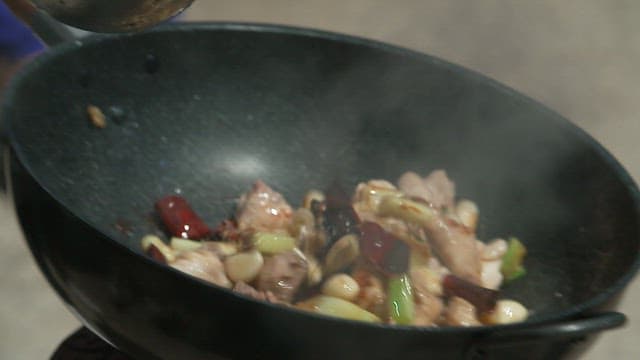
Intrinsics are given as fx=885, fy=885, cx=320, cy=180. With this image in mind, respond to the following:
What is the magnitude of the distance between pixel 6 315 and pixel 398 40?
6.71 ft

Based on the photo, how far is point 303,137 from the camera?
1690mm

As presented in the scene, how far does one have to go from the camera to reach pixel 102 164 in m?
1.50

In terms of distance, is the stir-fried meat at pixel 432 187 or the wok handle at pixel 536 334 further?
the stir-fried meat at pixel 432 187

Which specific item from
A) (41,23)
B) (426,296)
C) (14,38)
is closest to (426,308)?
(426,296)

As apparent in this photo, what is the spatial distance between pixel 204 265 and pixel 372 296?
26 cm

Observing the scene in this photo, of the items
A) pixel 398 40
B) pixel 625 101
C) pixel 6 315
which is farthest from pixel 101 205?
pixel 625 101

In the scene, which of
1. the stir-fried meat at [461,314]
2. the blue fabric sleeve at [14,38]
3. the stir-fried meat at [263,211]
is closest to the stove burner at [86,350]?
the stir-fried meat at [263,211]

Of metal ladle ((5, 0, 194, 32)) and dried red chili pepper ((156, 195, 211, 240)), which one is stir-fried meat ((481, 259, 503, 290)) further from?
metal ladle ((5, 0, 194, 32))

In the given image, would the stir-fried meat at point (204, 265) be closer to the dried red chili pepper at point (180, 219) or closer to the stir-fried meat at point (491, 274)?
the dried red chili pepper at point (180, 219)

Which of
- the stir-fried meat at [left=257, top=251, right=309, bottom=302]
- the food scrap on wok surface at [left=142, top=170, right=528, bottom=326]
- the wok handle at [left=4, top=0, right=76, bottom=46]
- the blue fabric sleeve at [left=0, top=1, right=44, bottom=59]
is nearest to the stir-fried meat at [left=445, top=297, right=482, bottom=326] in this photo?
the food scrap on wok surface at [left=142, top=170, right=528, bottom=326]

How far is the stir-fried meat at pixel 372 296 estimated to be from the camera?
4.19 feet

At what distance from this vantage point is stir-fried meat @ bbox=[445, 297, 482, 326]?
1.28 meters

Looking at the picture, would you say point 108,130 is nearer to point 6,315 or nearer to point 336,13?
point 6,315

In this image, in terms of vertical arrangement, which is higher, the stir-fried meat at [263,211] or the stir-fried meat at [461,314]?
the stir-fried meat at [461,314]
